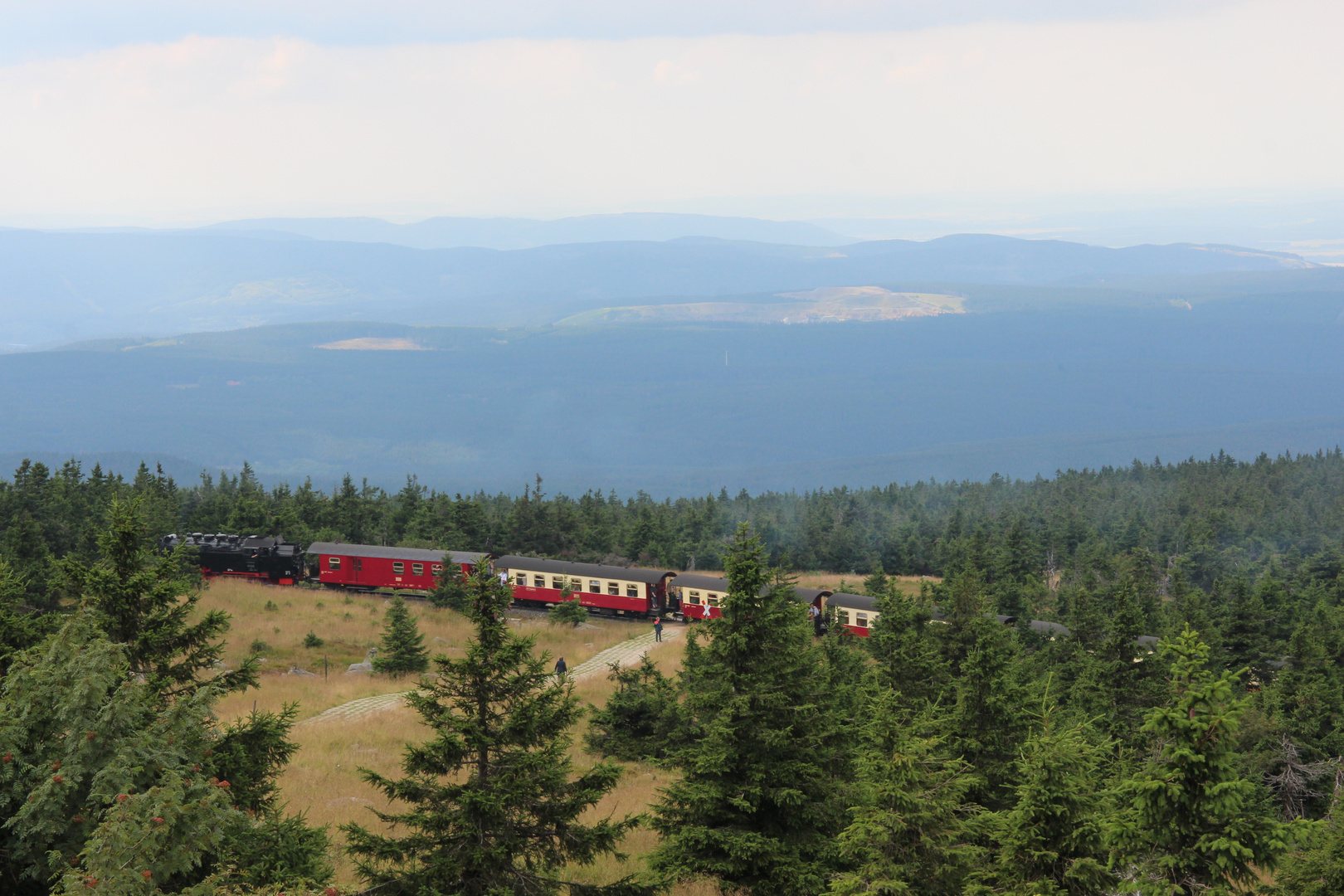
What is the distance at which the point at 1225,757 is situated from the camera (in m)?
8.33

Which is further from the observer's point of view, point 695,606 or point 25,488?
point 25,488

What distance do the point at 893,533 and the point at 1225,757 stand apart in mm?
77763

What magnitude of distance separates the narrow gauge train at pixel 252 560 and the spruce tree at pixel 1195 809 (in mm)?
54655

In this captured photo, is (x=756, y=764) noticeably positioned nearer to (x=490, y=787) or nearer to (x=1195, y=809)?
(x=490, y=787)

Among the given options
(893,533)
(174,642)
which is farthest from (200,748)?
(893,533)

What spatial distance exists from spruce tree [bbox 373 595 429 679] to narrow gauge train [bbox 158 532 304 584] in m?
21.6

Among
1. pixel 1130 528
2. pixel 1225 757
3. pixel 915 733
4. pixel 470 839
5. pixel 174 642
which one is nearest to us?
pixel 1225 757

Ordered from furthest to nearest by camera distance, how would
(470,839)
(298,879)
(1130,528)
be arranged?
1. (1130,528)
2. (470,839)
3. (298,879)

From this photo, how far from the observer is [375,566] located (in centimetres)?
5434

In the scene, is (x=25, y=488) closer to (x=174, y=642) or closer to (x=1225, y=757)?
(x=174, y=642)

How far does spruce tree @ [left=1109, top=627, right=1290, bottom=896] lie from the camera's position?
8.38 meters

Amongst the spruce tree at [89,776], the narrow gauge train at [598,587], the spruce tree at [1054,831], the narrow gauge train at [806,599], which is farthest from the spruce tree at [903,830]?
the narrow gauge train at [598,587]

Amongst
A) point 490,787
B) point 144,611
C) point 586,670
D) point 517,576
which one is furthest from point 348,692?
point 490,787

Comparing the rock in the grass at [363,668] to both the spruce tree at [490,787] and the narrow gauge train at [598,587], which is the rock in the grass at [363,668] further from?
the spruce tree at [490,787]
